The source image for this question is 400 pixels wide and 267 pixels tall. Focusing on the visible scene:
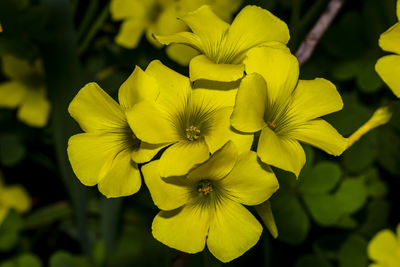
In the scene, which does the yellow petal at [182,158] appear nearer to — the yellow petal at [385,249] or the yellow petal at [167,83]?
the yellow petal at [167,83]

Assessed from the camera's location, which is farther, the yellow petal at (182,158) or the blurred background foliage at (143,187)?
the blurred background foliage at (143,187)

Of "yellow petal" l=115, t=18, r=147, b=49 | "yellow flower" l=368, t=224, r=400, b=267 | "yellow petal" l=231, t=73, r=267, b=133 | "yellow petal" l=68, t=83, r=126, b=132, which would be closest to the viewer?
"yellow petal" l=231, t=73, r=267, b=133

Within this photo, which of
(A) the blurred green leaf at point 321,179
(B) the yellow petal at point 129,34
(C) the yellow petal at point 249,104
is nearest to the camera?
(C) the yellow petal at point 249,104

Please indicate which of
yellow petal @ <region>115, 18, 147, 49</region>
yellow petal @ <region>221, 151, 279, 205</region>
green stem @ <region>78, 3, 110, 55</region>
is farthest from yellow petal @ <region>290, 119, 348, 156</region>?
green stem @ <region>78, 3, 110, 55</region>

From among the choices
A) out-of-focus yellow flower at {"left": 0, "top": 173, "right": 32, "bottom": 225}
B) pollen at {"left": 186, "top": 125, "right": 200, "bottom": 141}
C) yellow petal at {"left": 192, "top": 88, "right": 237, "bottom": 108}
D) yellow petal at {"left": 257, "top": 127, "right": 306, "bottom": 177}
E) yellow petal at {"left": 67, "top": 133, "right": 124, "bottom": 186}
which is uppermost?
yellow petal at {"left": 257, "top": 127, "right": 306, "bottom": 177}

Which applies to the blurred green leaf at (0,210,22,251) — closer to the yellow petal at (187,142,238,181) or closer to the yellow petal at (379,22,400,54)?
the yellow petal at (187,142,238,181)

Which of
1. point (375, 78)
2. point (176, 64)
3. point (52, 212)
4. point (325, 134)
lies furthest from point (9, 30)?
point (375, 78)

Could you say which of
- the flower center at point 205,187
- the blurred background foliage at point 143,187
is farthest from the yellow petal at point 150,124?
the blurred background foliage at point 143,187
